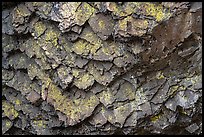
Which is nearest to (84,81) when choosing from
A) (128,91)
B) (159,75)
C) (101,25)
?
(128,91)

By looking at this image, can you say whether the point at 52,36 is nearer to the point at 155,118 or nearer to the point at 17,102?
the point at 17,102

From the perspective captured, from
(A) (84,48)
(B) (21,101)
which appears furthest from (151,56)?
(B) (21,101)

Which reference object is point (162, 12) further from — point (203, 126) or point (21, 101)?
point (21, 101)

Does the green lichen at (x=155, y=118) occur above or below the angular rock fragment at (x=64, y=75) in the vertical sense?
below

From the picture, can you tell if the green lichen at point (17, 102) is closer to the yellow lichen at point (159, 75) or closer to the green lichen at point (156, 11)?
the yellow lichen at point (159, 75)

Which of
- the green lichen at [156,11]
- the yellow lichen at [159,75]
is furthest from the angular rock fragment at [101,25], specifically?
the yellow lichen at [159,75]

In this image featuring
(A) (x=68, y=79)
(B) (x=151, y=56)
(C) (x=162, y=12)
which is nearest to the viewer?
(C) (x=162, y=12)

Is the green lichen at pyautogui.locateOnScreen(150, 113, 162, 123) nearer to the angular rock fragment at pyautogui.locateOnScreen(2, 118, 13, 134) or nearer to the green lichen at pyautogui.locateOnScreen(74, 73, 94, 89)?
the green lichen at pyautogui.locateOnScreen(74, 73, 94, 89)
